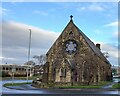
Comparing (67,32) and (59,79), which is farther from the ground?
(67,32)

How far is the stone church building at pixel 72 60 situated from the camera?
4931 centimetres

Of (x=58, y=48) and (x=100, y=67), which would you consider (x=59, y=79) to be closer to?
(x=58, y=48)

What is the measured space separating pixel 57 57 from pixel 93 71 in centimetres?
702

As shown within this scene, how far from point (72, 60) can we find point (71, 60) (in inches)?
7.3

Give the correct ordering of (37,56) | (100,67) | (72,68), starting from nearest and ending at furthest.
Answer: (72,68)
(100,67)
(37,56)

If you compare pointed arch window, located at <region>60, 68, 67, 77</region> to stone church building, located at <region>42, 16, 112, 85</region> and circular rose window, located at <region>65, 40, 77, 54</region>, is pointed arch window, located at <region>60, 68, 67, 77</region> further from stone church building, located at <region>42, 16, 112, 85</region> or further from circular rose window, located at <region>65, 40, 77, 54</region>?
circular rose window, located at <region>65, 40, 77, 54</region>

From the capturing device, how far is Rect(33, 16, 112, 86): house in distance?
49.3 m

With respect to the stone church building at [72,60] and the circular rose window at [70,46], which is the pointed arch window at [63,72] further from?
the circular rose window at [70,46]

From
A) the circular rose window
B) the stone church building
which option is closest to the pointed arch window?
the stone church building

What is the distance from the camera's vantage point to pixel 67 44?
169 ft

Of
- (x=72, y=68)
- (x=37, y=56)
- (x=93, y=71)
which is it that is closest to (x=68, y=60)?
(x=72, y=68)

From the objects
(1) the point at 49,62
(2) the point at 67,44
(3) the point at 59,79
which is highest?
(2) the point at 67,44

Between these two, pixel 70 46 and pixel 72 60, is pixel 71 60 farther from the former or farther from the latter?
pixel 70 46

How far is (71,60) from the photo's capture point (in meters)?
50.6
